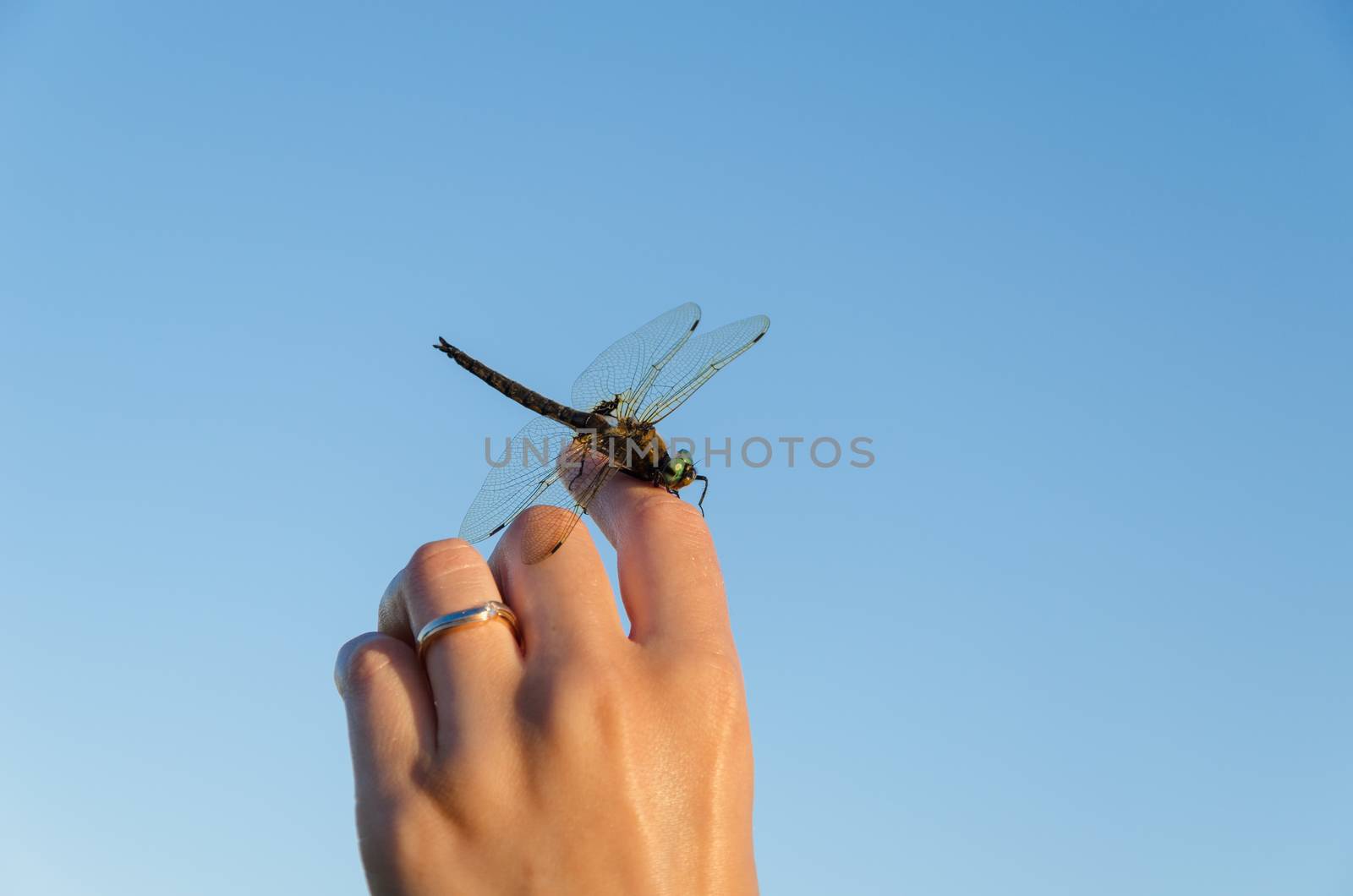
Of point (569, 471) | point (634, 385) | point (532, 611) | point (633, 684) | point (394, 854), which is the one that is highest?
point (634, 385)

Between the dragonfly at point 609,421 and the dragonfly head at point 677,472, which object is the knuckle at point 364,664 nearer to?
the dragonfly at point 609,421

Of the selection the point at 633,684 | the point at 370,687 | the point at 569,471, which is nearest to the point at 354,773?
the point at 370,687

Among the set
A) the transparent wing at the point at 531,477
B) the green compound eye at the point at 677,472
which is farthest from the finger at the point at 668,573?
A: the green compound eye at the point at 677,472


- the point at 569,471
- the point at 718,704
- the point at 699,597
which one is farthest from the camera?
the point at 569,471

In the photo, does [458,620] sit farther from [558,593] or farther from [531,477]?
[531,477]

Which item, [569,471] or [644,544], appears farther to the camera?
[569,471]

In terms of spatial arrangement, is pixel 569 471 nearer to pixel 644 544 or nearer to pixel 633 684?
pixel 644 544
